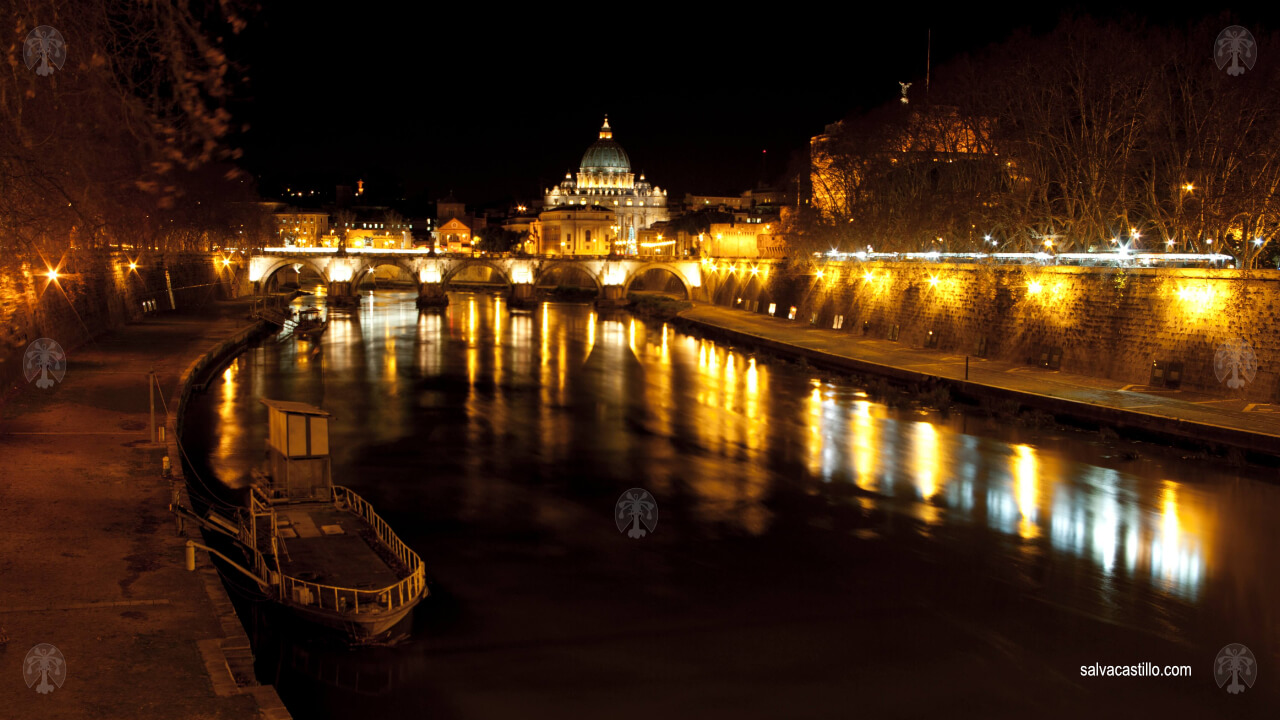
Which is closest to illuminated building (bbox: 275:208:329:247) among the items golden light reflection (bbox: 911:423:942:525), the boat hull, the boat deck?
golden light reflection (bbox: 911:423:942:525)

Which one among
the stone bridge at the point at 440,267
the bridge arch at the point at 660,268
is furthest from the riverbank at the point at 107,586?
the bridge arch at the point at 660,268

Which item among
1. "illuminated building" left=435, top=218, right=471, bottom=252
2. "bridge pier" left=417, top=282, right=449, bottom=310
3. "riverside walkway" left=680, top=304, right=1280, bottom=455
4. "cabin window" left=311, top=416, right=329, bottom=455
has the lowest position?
"riverside walkway" left=680, top=304, right=1280, bottom=455

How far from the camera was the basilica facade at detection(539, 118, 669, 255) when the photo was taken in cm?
9444

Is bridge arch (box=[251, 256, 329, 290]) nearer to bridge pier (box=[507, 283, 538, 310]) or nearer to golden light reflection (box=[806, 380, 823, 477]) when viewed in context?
bridge pier (box=[507, 283, 538, 310])

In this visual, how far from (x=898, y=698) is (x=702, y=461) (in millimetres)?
7995

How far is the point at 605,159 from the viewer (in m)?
113

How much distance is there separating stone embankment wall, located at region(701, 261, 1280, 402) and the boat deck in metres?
14.0

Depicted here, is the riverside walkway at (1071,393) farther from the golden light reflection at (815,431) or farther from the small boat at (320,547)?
the small boat at (320,547)

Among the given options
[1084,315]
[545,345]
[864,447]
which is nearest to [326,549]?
[864,447]

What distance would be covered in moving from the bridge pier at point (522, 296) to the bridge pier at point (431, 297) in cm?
335

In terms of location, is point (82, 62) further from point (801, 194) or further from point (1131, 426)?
point (801, 194)

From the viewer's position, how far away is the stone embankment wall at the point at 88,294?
637 inches

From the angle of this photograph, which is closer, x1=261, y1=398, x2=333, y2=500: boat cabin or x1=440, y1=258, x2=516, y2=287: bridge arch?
x1=261, y1=398, x2=333, y2=500: boat cabin

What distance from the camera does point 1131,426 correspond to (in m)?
16.0
